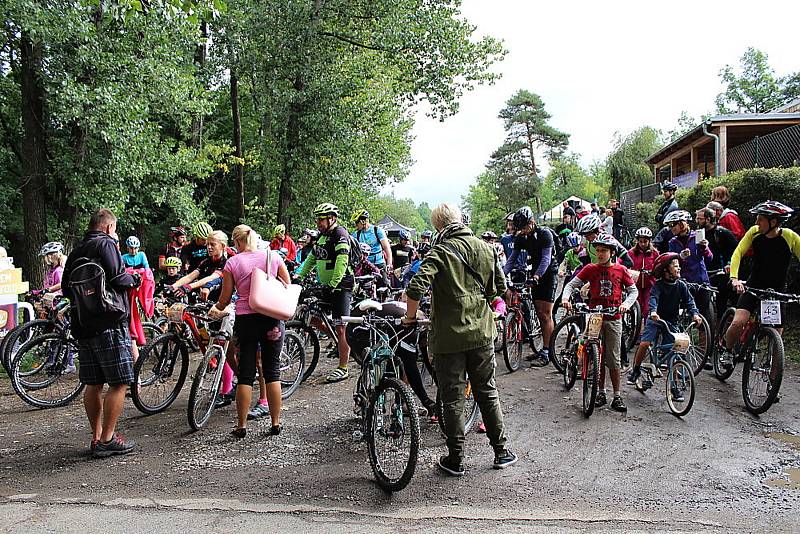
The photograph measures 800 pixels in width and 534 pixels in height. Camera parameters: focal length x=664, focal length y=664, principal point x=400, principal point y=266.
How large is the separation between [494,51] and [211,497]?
19.1m

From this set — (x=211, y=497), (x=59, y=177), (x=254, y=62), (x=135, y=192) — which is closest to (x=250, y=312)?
(x=211, y=497)

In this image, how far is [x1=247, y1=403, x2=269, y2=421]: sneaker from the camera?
21.3ft

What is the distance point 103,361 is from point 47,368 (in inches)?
105

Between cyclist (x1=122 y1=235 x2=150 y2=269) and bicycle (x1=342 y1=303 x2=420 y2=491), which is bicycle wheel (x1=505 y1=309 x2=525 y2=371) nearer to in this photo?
bicycle (x1=342 y1=303 x2=420 y2=491)

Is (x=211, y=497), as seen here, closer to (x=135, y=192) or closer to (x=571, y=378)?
(x=571, y=378)

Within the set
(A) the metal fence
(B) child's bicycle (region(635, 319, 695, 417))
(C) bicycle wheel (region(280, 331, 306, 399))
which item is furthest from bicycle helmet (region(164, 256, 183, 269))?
(A) the metal fence

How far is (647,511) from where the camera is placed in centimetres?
428

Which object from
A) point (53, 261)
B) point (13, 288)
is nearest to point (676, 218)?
point (53, 261)

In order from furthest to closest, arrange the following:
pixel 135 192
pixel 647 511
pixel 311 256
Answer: pixel 135 192
pixel 311 256
pixel 647 511

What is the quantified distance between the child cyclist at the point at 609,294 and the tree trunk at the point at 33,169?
11402 millimetres

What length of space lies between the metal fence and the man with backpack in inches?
466

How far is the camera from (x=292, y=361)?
7715 mm

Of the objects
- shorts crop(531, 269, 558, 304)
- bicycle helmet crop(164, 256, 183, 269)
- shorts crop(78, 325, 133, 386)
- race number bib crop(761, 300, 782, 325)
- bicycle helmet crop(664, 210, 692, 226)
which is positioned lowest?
shorts crop(78, 325, 133, 386)

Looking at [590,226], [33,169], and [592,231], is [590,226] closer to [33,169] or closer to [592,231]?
[592,231]
